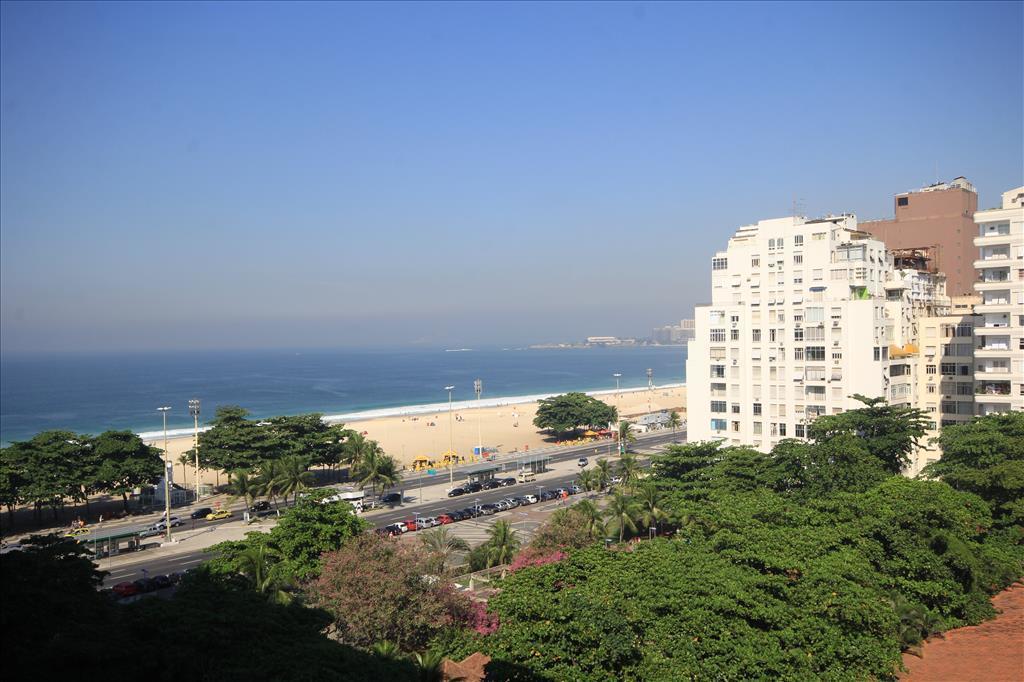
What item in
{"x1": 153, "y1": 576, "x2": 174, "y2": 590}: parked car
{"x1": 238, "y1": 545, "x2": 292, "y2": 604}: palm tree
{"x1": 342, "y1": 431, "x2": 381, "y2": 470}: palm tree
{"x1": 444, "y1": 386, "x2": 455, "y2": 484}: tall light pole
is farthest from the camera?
{"x1": 444, "y1": 386, "x2": 455, "y2": 484}: tall light pole

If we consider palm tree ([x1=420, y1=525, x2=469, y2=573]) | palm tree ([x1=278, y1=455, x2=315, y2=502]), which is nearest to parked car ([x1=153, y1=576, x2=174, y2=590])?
palm tree ([x1=420, y1=525, x2=469, y2=573])

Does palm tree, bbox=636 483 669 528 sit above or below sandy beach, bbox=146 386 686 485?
above

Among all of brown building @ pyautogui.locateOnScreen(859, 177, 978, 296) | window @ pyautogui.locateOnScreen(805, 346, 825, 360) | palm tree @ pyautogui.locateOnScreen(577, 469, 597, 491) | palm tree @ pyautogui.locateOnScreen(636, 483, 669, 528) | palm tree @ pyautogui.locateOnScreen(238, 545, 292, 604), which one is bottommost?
palm tree @ pyautogui.locateOnScreen(577, 469, 597, 491)

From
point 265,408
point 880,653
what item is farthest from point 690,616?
point 265,408

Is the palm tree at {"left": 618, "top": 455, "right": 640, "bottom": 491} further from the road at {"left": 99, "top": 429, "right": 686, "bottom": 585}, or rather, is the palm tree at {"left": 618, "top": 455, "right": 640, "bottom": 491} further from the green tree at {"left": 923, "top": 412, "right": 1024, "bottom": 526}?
the green tree at {"left": 923, "top": 412, "right": 1024, "bottom": 526}

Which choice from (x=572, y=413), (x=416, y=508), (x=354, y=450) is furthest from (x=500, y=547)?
(x=572, y=413)

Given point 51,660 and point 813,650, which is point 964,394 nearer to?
point 813,650

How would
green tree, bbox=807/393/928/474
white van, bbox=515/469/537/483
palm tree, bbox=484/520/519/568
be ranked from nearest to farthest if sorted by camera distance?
1. palm tree, bbox=484/520/519/568
2. green tree, bbox=807/393/928/474
3. white van, bbox=515/469/537/483

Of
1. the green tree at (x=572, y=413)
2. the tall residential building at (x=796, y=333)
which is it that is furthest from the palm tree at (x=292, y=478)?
the green tree at (x=572, y=413)
